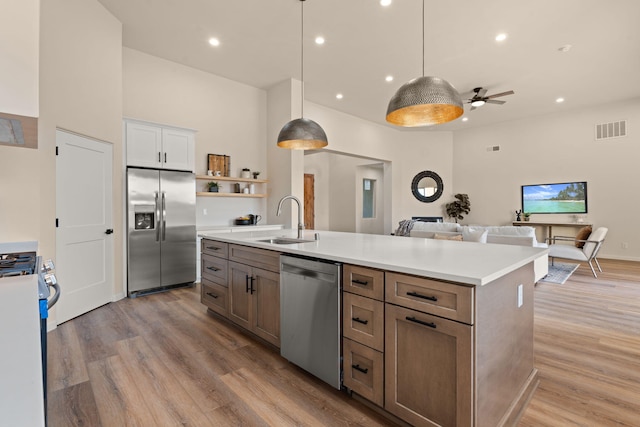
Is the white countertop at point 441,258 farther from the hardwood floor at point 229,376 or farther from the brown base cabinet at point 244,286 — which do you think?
the hardwood floor at point 229,376

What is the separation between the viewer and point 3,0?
1.10 m

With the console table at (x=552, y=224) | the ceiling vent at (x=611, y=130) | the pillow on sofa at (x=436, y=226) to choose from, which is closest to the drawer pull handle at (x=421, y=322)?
the pillow on sofa at (x=436, y=226)

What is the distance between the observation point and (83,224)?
342cm

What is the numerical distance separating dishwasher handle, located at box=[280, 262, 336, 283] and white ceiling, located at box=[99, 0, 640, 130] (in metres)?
3.00

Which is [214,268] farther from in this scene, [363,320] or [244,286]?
[363,320]

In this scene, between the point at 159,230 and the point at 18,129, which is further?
the point at 159,230

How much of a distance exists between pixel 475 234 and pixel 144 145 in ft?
16.0

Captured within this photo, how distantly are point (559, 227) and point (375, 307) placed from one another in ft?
25.4

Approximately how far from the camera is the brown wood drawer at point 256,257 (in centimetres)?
239

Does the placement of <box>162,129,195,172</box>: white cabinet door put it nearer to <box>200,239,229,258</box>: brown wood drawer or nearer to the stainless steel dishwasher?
<box>200,239,229,258</box>: brown wood drawer

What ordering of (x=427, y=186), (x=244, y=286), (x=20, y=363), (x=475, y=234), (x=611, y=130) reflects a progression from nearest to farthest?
1. (x=20, y=363)
2. (x=244, y=286)
3. (x=475, y=234)
4. (x=611, y=130)
5. (x=427, y=186)

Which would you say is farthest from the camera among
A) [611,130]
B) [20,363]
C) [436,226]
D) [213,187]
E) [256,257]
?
[611,130]

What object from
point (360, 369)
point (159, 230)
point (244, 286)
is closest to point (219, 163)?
point (159, 230)

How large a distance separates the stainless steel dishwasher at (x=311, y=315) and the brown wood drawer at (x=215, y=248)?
0.95 metres
